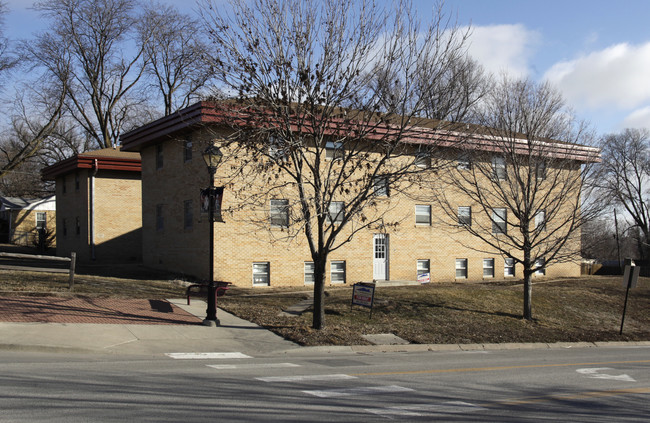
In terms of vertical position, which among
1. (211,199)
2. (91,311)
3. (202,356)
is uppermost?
(211,199)

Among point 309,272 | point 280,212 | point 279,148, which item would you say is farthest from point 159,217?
point 279,148

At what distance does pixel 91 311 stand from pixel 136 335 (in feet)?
8.89

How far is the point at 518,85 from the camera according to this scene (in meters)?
19.3

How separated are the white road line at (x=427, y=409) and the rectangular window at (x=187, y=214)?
18329 mm

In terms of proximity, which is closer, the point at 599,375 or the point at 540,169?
the point at 599,375

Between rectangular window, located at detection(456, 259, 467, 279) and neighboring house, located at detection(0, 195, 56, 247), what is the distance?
35637 millimetres

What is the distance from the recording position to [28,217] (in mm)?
51031

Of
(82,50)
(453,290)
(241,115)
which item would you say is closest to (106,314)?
(241,115)

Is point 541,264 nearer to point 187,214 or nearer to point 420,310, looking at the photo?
point 420,310

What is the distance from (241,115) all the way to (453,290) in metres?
12.2

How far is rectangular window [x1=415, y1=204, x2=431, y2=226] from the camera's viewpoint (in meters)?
28.3

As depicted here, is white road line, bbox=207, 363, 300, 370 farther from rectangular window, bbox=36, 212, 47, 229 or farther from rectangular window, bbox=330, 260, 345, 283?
rectangular window, bbox=36, 212, 47, 229

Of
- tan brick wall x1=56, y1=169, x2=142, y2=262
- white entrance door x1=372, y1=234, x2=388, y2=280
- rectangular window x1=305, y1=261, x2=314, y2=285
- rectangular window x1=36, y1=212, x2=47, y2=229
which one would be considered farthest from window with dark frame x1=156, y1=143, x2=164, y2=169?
rectangular window x1=36, y1=212, x2=47, y2=229

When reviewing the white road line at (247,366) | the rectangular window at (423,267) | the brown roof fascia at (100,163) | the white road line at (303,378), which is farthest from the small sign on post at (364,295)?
the brown roof fascia at (100,163)
